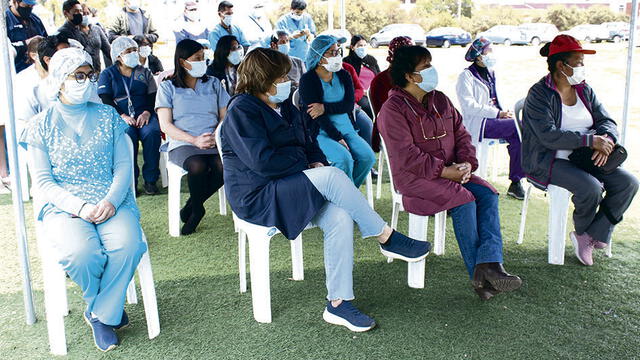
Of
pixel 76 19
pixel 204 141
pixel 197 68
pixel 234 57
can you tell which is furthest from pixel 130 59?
pixel 76 19

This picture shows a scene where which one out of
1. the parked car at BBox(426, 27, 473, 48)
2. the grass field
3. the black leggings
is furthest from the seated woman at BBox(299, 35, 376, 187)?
the parked car at BBox(426, 27, 473, 48)

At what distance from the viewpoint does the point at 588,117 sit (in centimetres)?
387

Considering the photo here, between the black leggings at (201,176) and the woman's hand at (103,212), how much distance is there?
1.48 m

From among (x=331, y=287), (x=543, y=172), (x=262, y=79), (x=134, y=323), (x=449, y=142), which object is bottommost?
(x=134, y=323)

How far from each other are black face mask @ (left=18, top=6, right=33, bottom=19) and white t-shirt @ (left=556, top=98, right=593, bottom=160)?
5357 mm

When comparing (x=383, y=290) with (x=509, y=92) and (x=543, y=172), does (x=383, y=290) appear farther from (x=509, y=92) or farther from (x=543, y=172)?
(x=509, y=92)

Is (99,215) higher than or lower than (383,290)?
higher

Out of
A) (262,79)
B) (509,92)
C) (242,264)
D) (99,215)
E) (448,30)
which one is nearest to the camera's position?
(99,215)

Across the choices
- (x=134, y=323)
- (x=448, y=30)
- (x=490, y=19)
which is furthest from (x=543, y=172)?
(x=490, y=19)

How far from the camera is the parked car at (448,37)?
2255cm

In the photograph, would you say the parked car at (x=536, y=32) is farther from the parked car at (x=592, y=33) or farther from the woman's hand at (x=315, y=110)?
the woman's hand at (x=315, y=110)

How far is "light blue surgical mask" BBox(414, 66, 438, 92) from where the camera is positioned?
3.42 metres

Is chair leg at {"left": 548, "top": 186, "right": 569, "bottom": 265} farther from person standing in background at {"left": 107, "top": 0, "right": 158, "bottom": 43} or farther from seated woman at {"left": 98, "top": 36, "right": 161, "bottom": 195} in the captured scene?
person standing in background at {"left": 107, "top": 0, "right": 158, "bottom": 43}

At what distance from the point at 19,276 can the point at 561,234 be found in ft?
10.9
